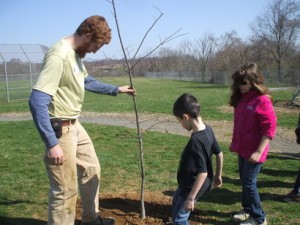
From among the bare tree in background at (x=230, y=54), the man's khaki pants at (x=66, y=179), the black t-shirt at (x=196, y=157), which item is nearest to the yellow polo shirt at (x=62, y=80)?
the man's khaki pants at (x=66, y=179)

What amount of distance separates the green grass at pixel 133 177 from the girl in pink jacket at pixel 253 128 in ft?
1.31

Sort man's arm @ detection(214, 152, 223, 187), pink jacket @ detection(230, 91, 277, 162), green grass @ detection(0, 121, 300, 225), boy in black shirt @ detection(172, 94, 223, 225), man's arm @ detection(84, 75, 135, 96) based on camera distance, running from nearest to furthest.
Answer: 1. boy in black shirt @ detection(172, 94, 223, 225)
2. man's arm @ detection(214, 152, 223, 187)
3. pink jacket @ detection(230, 91, 277, 162)
4. man's arm @ detection(84, 75, 135, 96)
5. green grass @ detection(0, 121, 300, 225)

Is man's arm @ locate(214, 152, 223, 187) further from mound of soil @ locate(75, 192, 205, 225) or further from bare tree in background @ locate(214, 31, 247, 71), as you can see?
bare tree in background @ locate(214, 31, 247, 71)

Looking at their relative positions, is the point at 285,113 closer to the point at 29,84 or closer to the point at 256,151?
the point at 256,151

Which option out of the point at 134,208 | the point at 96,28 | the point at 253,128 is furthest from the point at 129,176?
the point at 96,28

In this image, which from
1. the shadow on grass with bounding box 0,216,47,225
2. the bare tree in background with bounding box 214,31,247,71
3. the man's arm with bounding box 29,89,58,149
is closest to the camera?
the man's arm with bounding box 29,89,58,149

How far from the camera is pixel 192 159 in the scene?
294 cm

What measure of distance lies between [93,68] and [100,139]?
5.45 metres

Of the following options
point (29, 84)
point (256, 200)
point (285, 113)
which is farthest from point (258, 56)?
point (256, 200)

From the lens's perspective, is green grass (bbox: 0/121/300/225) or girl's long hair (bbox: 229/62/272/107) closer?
girl's long hair (bbox: 229/62/272/107)

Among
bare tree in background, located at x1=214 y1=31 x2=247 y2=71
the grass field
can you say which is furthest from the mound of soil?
bare tree in background, located at x1=214 y1=31 x2=247 y2=71

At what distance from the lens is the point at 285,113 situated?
46.2 ft

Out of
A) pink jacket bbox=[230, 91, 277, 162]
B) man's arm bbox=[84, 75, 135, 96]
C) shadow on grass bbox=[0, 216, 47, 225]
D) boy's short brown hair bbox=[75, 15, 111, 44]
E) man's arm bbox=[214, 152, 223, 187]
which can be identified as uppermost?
boy's short brown hair bbox=[75, 15, 111, 44]

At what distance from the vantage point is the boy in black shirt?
9.58 feet
